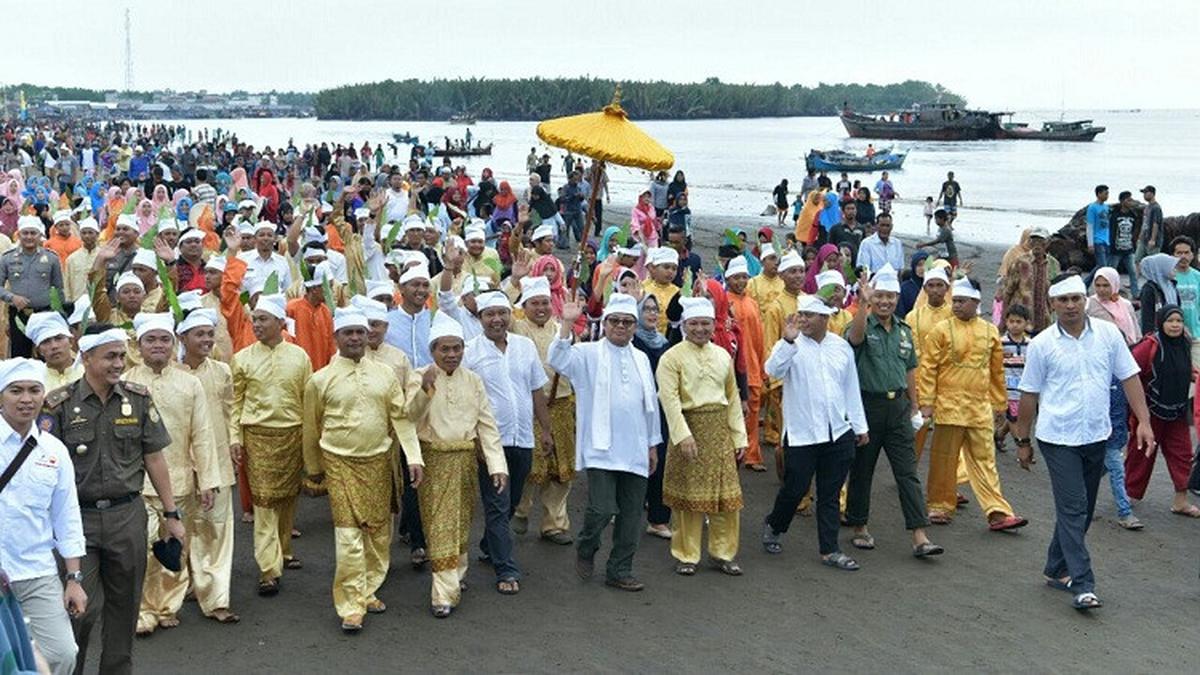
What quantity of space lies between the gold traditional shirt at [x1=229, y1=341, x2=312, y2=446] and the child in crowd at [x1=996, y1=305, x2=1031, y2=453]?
504cm

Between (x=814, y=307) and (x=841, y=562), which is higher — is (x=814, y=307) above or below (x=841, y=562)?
above

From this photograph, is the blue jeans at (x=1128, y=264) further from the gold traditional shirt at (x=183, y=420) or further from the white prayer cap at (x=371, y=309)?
the gold traditional shirt at (x=183, y=420)

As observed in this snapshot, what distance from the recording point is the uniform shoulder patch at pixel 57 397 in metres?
5.06

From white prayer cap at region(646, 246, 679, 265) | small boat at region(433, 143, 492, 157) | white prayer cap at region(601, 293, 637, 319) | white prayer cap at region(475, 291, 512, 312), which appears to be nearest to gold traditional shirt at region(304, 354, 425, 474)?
white prayer cap at region(475, 291, 512, 312)

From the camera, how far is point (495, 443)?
652cm

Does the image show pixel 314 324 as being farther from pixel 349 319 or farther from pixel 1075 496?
pixel 1075 496

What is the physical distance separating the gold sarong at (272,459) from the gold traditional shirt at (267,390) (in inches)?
1.6

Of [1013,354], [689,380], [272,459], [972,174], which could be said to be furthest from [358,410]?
[972,174]

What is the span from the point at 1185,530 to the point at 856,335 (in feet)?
8.28

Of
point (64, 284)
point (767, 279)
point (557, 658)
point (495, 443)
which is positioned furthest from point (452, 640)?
point (64, 284)

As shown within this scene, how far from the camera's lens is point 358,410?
20.3 feet

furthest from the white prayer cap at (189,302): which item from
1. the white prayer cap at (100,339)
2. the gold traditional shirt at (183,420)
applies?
the white prayer cap at (100,339)

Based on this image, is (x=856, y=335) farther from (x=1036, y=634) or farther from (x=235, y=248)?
(x=235, y=248)

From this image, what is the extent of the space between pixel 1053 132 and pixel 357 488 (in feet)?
313
